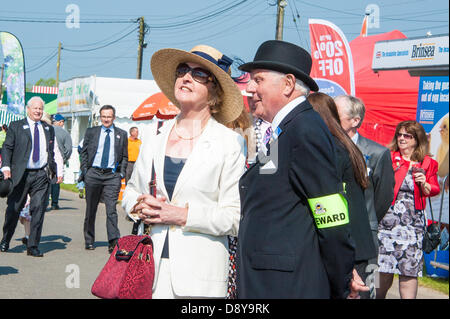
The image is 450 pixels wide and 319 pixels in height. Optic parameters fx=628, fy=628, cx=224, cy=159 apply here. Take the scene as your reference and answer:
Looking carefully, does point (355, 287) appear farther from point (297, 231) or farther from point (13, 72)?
point (13, 72)

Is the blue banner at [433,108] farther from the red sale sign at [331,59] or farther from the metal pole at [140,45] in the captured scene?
the metal pole at [140,45]

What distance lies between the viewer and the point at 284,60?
2.93 m

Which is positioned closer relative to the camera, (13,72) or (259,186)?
(259,186)

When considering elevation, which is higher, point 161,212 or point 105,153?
point 105,153

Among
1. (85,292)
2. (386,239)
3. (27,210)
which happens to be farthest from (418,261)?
(27,210)

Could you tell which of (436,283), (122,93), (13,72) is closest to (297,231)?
(436,283)

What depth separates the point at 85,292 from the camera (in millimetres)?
6691

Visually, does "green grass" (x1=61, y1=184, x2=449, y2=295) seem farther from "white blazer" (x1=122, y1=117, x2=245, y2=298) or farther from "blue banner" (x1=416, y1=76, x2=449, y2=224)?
"white blazer" (x1=122, y1=117, x2=245, y2=298)

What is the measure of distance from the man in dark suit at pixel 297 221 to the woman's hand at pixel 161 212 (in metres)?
0.53

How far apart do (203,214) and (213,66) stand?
32.6 inches

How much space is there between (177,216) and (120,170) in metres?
6.86
